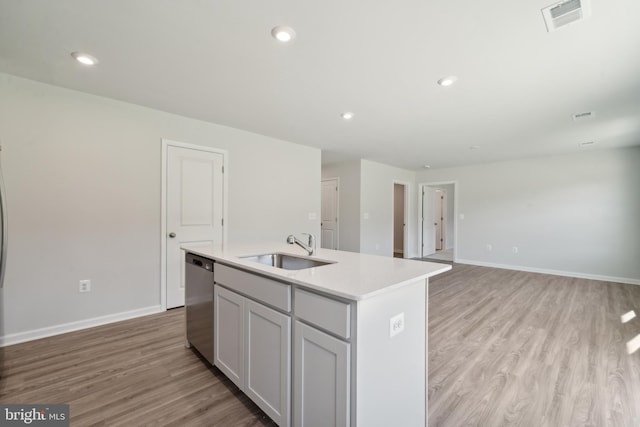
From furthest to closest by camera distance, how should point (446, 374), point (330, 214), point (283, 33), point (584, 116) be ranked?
point (330, 214), point (584, 116), point (446, 374), point (283, 33)

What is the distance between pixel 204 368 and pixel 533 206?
6.58 m

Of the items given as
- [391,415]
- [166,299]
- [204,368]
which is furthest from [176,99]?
[391,415]

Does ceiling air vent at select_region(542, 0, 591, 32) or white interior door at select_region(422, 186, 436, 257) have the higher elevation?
ceiling air vent at select_region(542, 0, 591, 32)

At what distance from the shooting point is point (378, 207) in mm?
6355

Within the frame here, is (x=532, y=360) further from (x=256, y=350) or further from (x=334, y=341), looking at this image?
(x=256, y=350)

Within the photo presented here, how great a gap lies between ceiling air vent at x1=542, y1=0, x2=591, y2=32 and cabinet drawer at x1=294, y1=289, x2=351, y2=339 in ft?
6.64

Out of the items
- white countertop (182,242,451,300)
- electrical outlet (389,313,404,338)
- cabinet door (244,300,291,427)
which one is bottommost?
cabinet door (244,300,291,427)

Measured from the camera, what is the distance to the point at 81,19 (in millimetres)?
1694

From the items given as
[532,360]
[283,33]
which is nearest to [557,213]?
[532,360]

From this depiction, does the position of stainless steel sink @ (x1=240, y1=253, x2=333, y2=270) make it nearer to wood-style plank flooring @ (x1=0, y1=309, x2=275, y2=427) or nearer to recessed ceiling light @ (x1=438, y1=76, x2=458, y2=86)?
wood-style plank flooring @ (x1=0, y1=309, x2=275, y2=427)

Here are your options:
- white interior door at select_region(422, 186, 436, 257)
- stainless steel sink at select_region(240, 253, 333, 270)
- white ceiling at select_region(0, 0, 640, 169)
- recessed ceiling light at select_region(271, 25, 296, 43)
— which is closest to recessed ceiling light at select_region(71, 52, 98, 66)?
white ceiling at select_region(0, 0, 640, 169)

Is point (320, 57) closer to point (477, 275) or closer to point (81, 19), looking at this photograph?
point (81, 19)

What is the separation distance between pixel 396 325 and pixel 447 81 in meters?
2.16

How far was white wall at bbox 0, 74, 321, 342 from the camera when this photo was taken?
247cm
